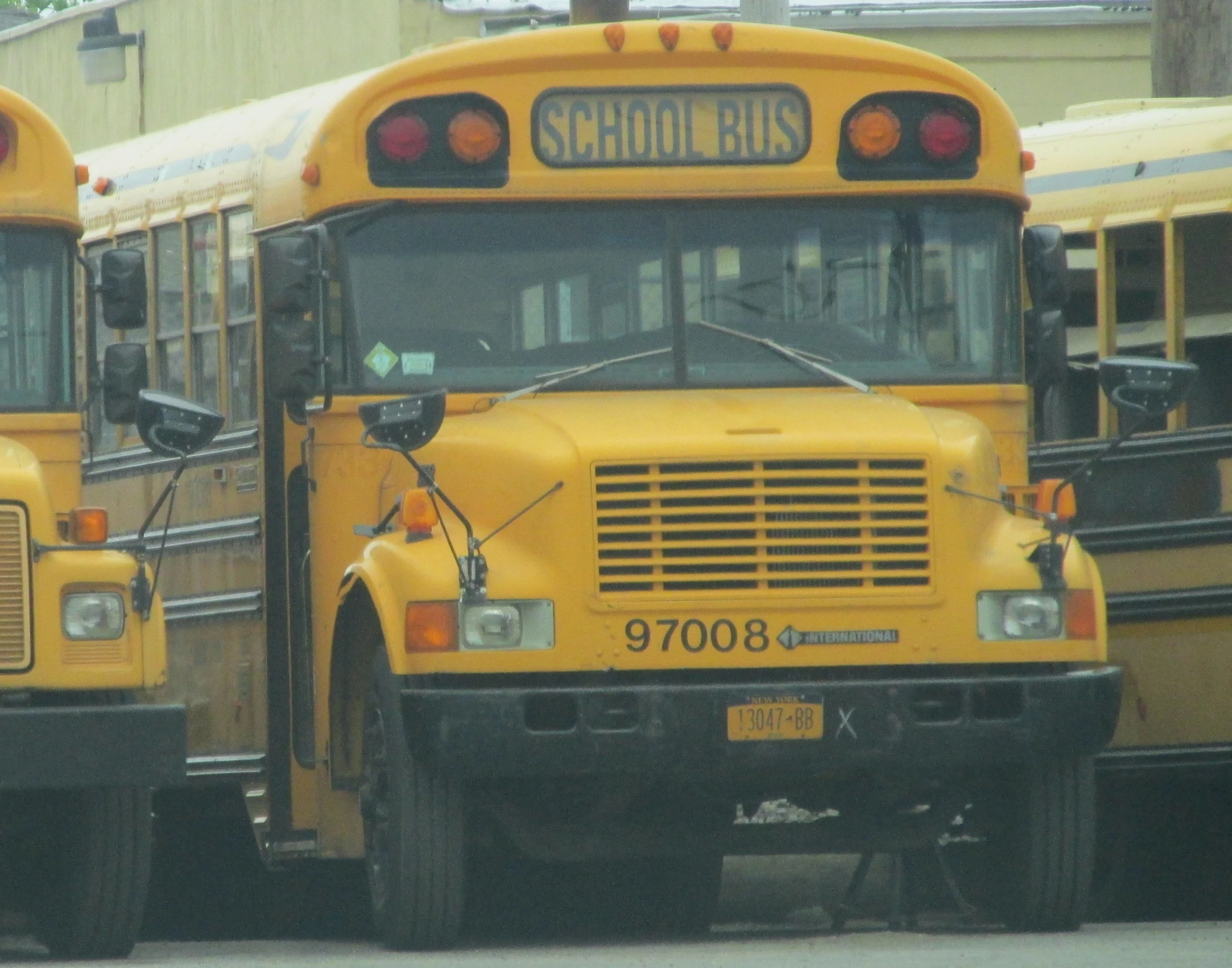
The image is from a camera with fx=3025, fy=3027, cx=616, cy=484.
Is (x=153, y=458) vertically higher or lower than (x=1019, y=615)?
higher

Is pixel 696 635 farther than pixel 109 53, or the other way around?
pixel 109 53

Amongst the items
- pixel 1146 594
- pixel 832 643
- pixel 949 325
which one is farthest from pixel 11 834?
pixel 1146 594

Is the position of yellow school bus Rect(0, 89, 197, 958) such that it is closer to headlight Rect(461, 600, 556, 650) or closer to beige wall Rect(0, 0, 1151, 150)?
headlight Rect(461, 600, 556, 650)

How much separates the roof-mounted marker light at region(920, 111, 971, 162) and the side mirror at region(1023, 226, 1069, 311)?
1.25 ft

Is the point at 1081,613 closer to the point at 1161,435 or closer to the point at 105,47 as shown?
the point at 1161,435

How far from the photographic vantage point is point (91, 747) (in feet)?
24.8

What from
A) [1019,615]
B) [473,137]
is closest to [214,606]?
[473,137]

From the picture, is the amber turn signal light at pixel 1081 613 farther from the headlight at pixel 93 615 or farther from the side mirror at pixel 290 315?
the headlight at pixel 93 615

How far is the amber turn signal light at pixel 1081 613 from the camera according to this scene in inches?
305

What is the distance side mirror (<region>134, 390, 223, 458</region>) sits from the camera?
8070 mm

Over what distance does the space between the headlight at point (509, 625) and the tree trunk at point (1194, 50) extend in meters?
6.24

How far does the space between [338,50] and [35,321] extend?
1550 cm

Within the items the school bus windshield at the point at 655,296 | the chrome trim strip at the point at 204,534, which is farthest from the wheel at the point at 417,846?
the chrome trim strip at the point at 204,534

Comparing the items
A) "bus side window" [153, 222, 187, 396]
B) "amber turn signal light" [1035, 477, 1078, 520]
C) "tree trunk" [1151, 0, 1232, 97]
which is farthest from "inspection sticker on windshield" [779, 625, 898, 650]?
"tree trunk" [1151, 0, 1232, 97]
